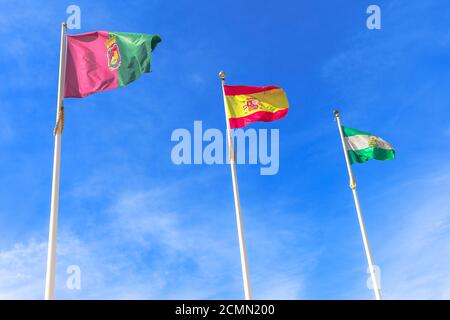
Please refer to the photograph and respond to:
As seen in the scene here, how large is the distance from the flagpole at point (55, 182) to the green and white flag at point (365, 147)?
19.0 meters

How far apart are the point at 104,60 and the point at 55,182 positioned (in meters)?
6.19

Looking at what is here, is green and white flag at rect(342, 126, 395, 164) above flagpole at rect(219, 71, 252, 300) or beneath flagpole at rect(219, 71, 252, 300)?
above

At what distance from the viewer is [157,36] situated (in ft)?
68.3

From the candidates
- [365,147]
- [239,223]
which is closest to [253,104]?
[239,223]

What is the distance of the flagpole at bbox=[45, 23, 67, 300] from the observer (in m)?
15.0

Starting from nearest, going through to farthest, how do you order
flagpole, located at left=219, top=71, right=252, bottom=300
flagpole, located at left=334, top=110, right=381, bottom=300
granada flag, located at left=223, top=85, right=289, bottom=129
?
flagpole, located at left=219, top=71, right=252, bottom=300 < granada flag, located at left=223, top=85, right=289, bottom=129 < flagpole, located at left=334, top=110, right=381, bottom=300

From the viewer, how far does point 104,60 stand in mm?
20031

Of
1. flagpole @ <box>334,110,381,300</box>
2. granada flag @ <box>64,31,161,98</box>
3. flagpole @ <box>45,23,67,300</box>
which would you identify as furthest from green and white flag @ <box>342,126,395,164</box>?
flagpole @ <box>45,23,67,300</box>

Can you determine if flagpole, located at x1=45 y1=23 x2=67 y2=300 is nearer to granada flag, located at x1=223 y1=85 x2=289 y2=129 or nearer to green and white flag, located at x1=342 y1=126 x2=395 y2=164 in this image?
granada flag, located at x1=223 y1=85 x2=289 y2=129

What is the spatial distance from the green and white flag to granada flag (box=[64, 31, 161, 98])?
1587 cm

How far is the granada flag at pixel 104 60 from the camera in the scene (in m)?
19.4

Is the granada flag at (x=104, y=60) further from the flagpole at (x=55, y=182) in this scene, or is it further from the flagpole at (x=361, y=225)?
the flagpole at (x=361, y=225)
